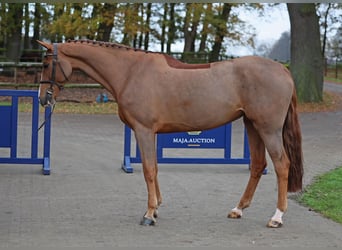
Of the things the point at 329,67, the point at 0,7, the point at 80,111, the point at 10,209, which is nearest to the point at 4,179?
the point at 10,209

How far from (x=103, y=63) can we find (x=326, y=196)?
3.73 m

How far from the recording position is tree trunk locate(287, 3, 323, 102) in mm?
25734

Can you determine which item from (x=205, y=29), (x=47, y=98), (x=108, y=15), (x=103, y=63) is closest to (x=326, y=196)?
(x=103, y=63)

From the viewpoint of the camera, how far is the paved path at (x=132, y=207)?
7.27 meters

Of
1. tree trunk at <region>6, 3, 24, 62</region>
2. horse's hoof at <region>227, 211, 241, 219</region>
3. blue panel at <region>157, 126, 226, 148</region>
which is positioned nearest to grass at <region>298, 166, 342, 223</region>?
horse's hoof at <region>227, 211, 241, 219</region>

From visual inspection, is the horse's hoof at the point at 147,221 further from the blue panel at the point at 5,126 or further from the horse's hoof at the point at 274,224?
the blue panel at the point at 5,126

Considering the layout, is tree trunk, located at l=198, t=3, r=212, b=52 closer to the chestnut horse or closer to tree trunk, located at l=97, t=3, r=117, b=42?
tree trunk, located at l=97, t=3, r=117, b=42

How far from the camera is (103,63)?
8164 mm

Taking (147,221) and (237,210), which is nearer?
(147,221)

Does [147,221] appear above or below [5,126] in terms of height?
below

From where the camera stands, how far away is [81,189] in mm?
10188

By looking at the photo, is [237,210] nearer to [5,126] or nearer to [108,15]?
[5,126]

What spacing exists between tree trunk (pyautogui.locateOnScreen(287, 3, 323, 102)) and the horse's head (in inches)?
733

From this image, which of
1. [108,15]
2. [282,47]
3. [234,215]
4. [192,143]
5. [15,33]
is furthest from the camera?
[282,47]
